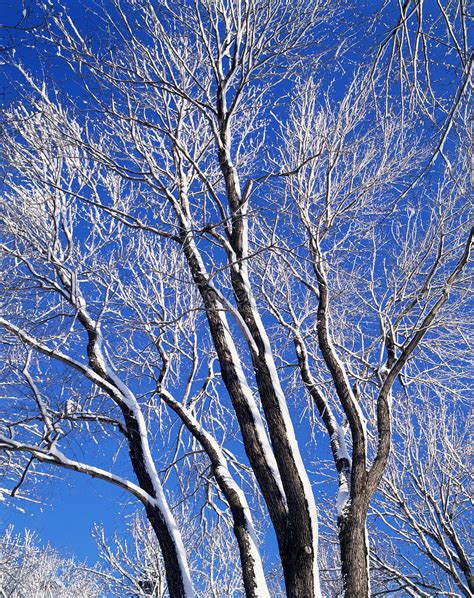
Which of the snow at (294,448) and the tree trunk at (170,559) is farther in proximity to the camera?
the tree trunk at (170,559)

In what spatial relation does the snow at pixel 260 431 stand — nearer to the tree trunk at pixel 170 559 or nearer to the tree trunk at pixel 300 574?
the tree trunk at pixel 300 574

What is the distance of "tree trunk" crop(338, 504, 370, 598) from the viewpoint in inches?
165

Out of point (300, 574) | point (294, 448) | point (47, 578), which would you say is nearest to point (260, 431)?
point (294, 448)

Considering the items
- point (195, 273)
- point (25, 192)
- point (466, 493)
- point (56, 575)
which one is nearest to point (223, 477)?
point (195, 273)

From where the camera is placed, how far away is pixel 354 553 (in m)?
4.31

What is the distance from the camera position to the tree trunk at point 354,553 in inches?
165

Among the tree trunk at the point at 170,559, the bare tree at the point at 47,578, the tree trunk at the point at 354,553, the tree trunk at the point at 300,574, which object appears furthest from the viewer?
the bare tree at the point at 47,578

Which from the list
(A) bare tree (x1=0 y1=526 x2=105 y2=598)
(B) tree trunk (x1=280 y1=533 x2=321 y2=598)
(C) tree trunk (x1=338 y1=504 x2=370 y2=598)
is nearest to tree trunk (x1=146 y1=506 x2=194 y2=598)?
(B) tree trunk (x1=280 y1=533 x2=321 y2=598)

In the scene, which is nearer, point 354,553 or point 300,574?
point 300,574

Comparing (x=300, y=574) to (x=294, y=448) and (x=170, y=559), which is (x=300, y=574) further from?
(x=170, y=559)

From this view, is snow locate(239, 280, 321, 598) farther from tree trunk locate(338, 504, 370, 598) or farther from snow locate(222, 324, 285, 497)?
tree trunk locate(338, 504, 370, 598)

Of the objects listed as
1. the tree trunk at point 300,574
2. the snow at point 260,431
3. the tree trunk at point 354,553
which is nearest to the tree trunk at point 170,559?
the tree trunk at point 300,574

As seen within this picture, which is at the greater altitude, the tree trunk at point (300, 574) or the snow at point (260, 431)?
the snow at point (260, 431)

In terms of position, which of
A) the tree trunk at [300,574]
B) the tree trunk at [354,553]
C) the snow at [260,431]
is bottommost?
the tree trunk at [300,574]
